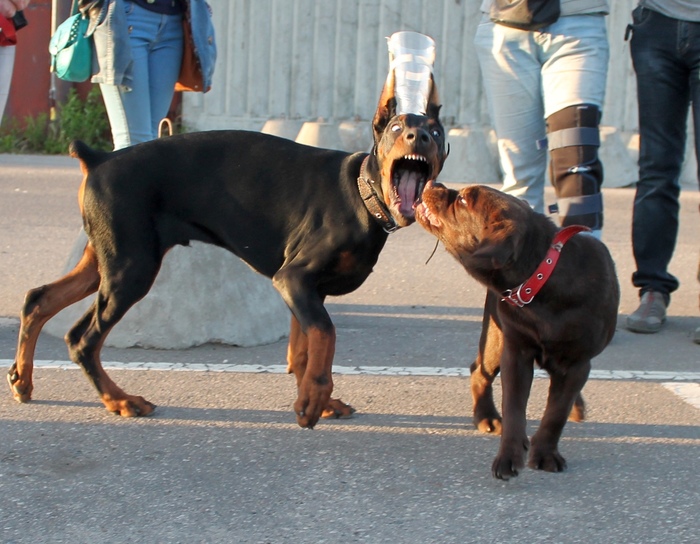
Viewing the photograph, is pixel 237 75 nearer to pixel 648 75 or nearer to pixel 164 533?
pixel 648 75

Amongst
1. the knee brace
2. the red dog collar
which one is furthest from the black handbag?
the red dog collar

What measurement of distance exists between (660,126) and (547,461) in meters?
2.70

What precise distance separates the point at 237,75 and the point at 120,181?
28.1 feet

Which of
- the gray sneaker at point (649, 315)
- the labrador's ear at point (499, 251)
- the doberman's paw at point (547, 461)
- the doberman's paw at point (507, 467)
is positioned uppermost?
the labrador's ear at point (499, 251)

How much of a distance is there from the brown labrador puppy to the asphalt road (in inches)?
6.4

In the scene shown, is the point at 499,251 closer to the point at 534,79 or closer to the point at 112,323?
the point at 112,323

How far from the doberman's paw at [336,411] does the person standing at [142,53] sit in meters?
1.94

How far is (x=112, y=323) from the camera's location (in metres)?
4.10

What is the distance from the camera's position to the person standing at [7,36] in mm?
5441

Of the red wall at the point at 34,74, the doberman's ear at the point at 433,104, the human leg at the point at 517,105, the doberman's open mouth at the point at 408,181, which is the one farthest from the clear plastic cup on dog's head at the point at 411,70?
the red wall at the point at 34,74

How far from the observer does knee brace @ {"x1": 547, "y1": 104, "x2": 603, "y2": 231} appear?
502 centimetres

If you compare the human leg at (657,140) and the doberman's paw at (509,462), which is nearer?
the doberman's paw at (509,462)

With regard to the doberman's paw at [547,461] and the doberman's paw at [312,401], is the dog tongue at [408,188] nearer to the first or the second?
the doberman's paw at [312,401]

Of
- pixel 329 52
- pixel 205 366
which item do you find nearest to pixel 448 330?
pixel 205 366
